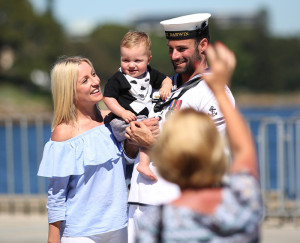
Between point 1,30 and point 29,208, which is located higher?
point 1,30

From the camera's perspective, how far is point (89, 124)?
4.15 m

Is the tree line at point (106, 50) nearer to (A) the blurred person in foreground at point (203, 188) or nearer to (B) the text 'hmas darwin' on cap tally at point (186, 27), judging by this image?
(B) the text 'hmas darwin' on cap tally at point (186, 27)

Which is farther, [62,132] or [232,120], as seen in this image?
[62,132]

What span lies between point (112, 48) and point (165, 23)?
123 meters

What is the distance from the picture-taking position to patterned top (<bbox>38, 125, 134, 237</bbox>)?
12.8 ft

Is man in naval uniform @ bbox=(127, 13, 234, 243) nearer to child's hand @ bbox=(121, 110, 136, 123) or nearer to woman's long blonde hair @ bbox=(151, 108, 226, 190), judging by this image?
child's hand @ bbox=(121, 110, 136, 123)

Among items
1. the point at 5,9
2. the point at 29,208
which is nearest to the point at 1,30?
the point at 5,9

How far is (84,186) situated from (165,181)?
0.58 m

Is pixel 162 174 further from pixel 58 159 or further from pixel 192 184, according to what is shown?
pixel 58 159

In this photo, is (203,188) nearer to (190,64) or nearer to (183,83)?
(190,64)

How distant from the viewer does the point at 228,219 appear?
2350 millimetres

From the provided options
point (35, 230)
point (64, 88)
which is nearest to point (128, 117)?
point (64, 88)

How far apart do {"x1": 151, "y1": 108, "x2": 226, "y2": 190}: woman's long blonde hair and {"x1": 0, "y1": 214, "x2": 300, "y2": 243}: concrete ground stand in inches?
204

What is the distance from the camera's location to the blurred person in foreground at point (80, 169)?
3.92 m
